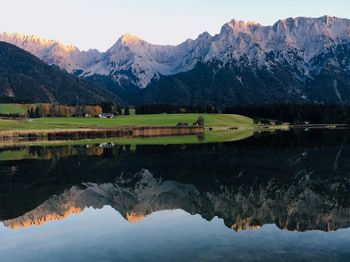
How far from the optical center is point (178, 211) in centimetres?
4191

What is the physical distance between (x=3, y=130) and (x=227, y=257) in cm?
16306

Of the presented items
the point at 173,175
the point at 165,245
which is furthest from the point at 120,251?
the point at 173,175

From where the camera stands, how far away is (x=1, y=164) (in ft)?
273

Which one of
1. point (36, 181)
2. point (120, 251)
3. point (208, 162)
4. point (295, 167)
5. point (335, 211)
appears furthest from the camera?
point (208, 162)

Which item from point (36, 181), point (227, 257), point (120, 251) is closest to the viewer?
point (227, 257)

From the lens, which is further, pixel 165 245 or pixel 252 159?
pixel 252 159

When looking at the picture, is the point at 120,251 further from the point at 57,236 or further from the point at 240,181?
the point at 240,181

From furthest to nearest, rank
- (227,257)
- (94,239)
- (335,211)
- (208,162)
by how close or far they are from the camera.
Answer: (208,162), (335,211), (94,239), (227,257)

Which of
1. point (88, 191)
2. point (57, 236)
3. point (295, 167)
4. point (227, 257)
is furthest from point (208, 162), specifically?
point (227, 257)

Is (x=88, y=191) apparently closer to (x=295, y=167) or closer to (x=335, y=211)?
(x=335, y=211)

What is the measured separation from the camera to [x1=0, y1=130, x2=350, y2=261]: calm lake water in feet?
93.3

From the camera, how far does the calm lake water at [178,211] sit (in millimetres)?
28438

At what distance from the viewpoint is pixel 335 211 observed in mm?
39375

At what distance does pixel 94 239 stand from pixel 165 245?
5917mm
